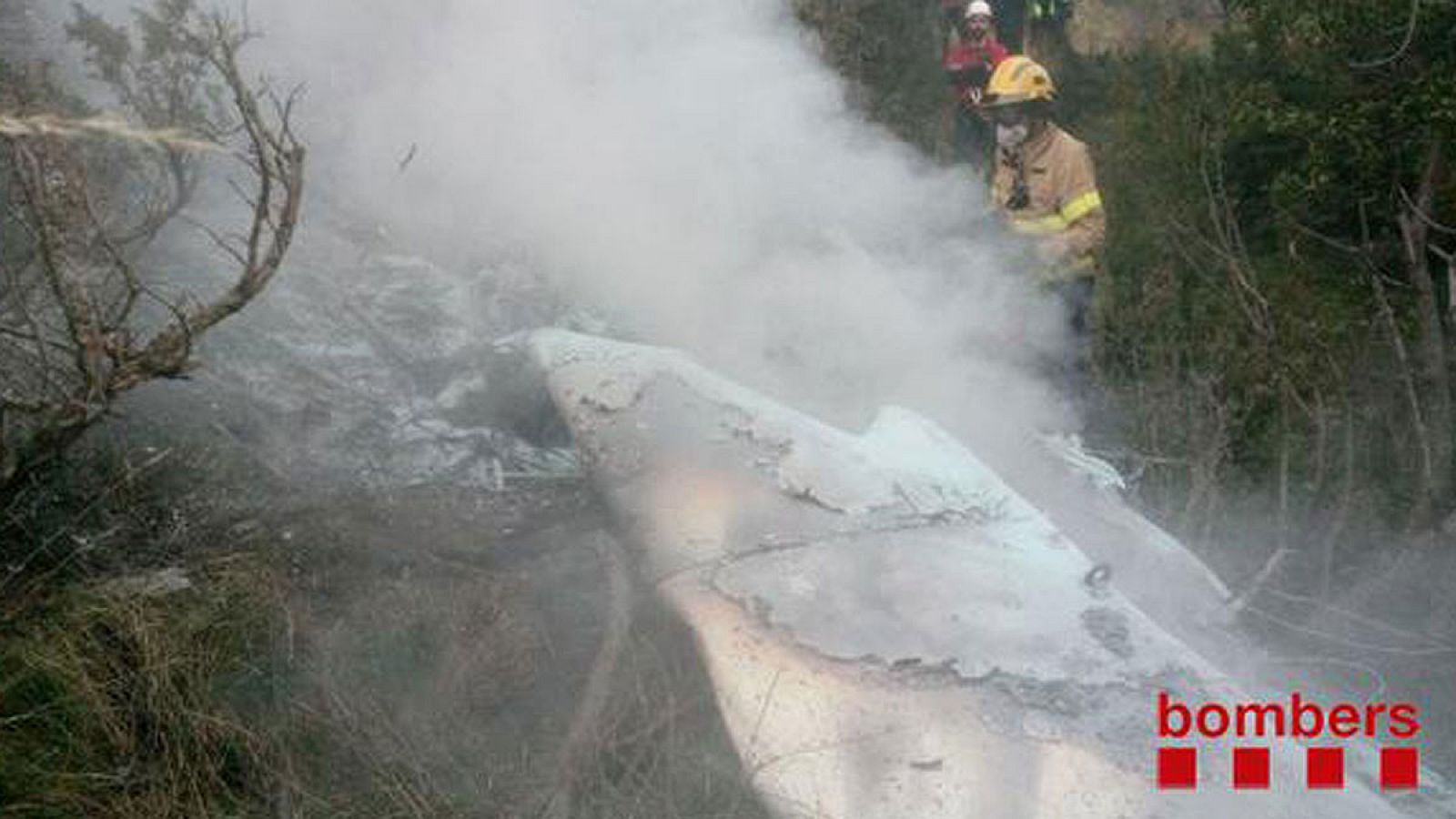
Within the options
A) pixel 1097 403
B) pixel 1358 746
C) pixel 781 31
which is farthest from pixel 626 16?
pixel 1358 746

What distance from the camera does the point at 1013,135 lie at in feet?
19.6

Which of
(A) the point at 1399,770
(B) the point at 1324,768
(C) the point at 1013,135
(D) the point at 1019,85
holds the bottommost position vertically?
(A) the point at 1399,770

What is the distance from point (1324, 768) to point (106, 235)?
3.05 m

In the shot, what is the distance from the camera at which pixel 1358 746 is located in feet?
10.5

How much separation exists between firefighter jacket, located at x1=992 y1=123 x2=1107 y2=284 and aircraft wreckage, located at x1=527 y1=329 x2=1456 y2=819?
1.80 metres

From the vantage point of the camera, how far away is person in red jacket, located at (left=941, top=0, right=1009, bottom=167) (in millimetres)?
7266

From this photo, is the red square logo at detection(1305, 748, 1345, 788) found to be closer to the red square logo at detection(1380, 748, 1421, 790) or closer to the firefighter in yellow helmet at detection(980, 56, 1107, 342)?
the red square logo at detection(1380, 748, 1421, 790)

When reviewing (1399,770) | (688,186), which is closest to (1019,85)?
(688,186)

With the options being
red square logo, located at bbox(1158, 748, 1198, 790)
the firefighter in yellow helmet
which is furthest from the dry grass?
the firefighter in yellow helmet

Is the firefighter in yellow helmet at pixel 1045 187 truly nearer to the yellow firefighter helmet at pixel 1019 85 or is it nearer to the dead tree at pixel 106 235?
the yellow firefighter helmet at pixel 1019 85

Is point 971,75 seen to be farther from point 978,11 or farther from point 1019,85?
point 1019,85

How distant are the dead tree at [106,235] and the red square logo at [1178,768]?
2367 millimetres

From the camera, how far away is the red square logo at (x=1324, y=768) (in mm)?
2855

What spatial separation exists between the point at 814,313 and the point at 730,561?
1443mm
